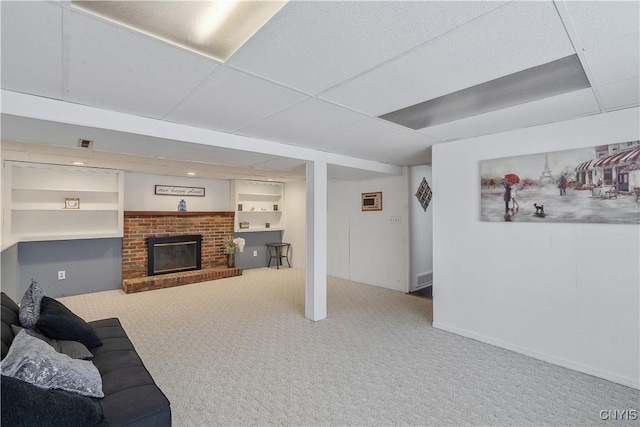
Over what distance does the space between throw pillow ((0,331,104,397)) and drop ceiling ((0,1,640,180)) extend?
1.52 metres

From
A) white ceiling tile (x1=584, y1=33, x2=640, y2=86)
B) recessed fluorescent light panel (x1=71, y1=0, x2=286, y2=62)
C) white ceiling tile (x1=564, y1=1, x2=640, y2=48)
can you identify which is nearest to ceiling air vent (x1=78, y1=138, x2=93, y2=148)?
recessed fluorescent light panel (x1=71, y1=0, x2=286, y2=62)

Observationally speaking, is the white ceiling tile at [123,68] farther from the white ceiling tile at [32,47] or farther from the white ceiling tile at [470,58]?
the white ceiling tile at [470,58]

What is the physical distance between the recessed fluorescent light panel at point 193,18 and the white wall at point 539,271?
2804 millimetres

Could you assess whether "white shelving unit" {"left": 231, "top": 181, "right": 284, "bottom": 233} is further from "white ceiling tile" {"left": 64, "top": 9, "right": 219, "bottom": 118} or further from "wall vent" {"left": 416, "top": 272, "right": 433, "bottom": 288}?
"white ceiling tile" {"left": 64, "top": 9, "right": 219, "bottom": 118}

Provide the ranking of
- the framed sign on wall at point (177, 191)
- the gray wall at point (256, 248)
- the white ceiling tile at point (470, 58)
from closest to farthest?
the white ceiling tile at point (470, 58) → the framed sign on wall at point (177, 191) → the gray wall at point (256, 248)

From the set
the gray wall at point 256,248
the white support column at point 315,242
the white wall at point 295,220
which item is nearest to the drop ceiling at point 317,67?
the white support column at point 315,242

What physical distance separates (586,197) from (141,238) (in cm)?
653

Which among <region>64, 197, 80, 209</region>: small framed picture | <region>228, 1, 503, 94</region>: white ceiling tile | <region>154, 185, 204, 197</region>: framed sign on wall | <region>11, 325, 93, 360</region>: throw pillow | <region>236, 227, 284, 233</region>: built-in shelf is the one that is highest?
<region>228, 1, 503, 94</region>: white ceiling tile

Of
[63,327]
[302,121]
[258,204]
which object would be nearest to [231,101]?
[302,121]

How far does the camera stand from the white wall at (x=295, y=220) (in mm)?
7418

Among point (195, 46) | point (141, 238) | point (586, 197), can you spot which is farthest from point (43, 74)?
point (141, 238)

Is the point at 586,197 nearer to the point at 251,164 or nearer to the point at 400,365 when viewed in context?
the point at 400,365

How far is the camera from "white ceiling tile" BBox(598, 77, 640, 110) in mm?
2014

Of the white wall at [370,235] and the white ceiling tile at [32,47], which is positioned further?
the white wall at [370,235]
